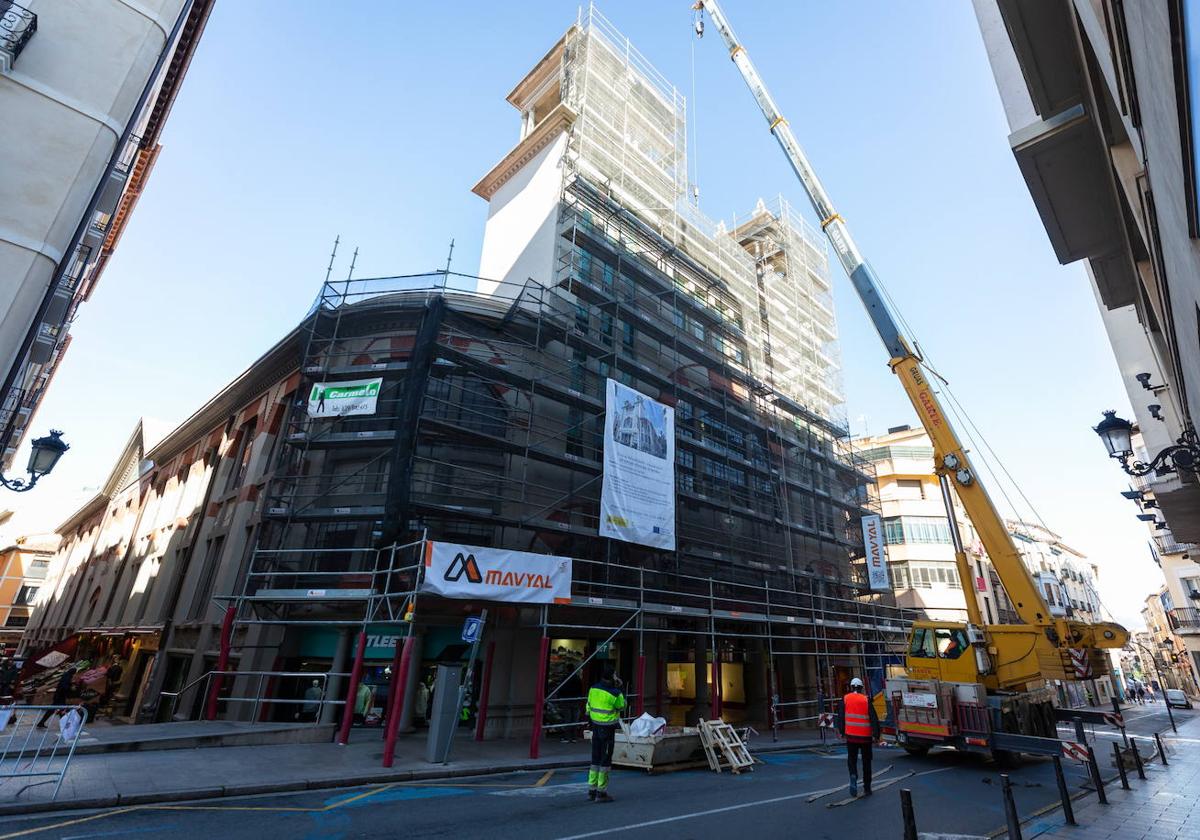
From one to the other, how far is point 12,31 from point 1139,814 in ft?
68.2

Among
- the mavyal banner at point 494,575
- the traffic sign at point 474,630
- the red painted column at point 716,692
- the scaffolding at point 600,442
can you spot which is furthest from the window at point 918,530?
the traffic sign at point 474,630

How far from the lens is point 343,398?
1739 cm

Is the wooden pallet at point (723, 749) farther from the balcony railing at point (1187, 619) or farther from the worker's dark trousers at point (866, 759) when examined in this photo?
the balcony railing at point (1187, 619)

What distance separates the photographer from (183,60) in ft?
62.5

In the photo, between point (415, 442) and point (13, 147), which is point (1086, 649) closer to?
point (415, 442)

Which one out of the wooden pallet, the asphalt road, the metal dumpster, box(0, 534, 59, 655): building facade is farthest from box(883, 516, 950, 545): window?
box(0, 534, 59, 655): building facade

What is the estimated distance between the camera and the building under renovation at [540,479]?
16.6 m

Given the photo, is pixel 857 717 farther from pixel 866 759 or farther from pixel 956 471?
pixel 956 471

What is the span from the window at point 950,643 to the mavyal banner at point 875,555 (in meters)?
13.1

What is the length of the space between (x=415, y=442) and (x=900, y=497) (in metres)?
38.7

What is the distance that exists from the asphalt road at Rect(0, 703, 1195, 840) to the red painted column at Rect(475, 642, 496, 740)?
4072 millimetres

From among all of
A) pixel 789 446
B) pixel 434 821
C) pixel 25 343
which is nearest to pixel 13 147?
pixel 25 343

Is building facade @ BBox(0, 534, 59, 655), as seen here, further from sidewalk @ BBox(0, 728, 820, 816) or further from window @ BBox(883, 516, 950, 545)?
window @ BBox(883, 516, 950, 545)

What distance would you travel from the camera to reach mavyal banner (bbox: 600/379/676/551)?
1834cm
